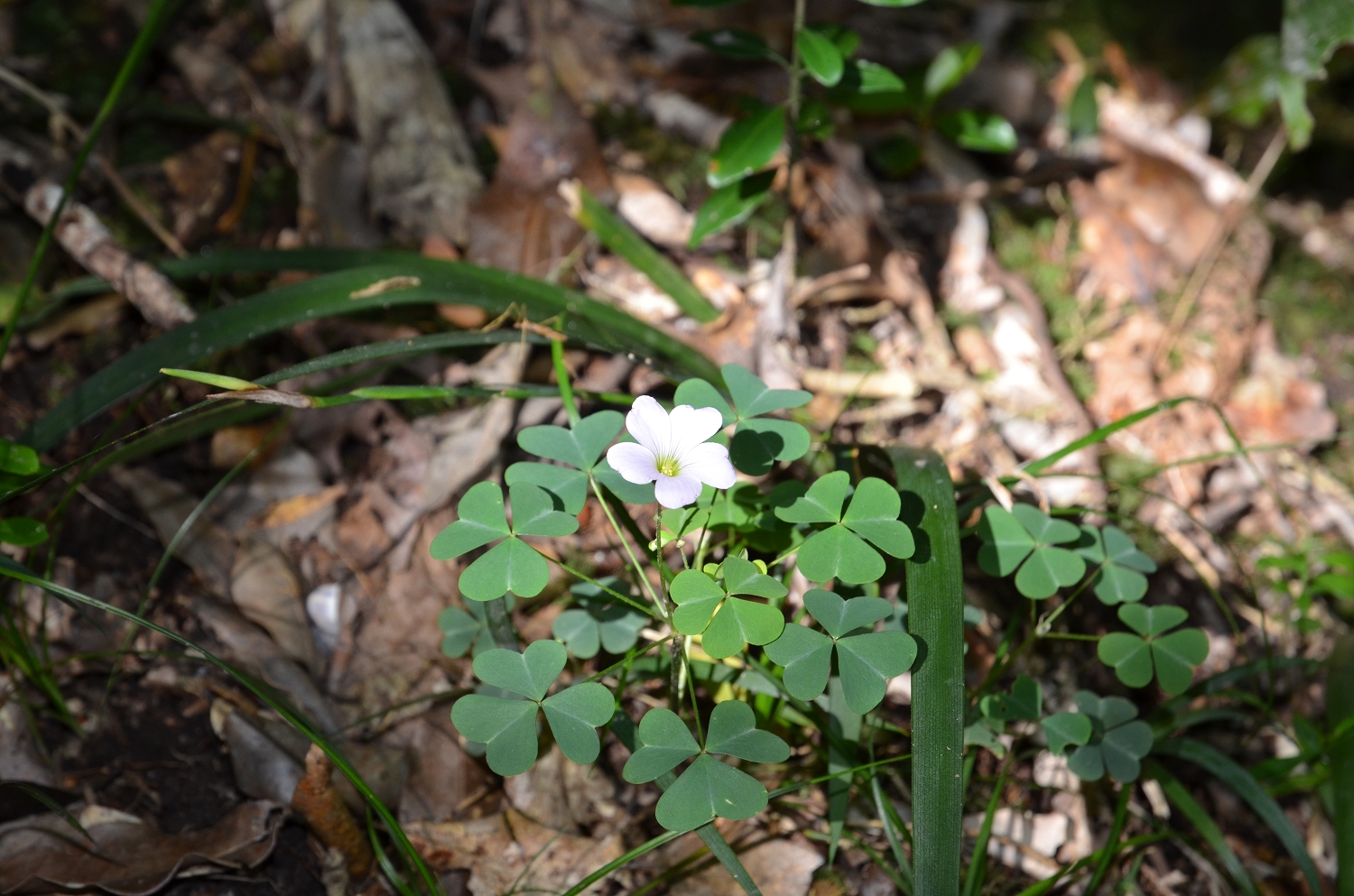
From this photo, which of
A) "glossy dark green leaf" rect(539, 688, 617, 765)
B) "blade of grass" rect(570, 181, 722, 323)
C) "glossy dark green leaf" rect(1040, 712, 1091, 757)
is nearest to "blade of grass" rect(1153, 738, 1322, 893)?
"glossy dark green leaf" rect(1040, 712, 1091, 757)

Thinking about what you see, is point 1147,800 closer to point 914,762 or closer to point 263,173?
point 914,762

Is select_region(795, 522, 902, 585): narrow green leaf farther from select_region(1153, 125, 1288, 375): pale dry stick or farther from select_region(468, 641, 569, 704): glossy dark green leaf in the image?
select_region(1153, 125, 1288, 375): pale dry stick

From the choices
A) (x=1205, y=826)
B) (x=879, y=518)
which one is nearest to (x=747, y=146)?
(x=879, y=518)

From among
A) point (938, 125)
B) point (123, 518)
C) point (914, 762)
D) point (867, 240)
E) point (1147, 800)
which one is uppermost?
point (938, 125)

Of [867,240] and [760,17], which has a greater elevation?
[760,17]

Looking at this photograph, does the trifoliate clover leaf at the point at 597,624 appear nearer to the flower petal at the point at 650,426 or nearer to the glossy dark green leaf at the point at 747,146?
the flower petal at the point at 650,426

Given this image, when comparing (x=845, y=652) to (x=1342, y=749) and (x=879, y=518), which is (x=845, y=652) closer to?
(x=879, y=518)

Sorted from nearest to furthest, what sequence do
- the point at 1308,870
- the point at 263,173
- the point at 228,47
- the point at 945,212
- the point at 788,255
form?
the point at 1308,870 → the point at 788,255 → the point at 263,173 → the point at 228,47 → the point at 945,212

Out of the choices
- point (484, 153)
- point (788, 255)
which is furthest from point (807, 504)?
point (484, 153)
